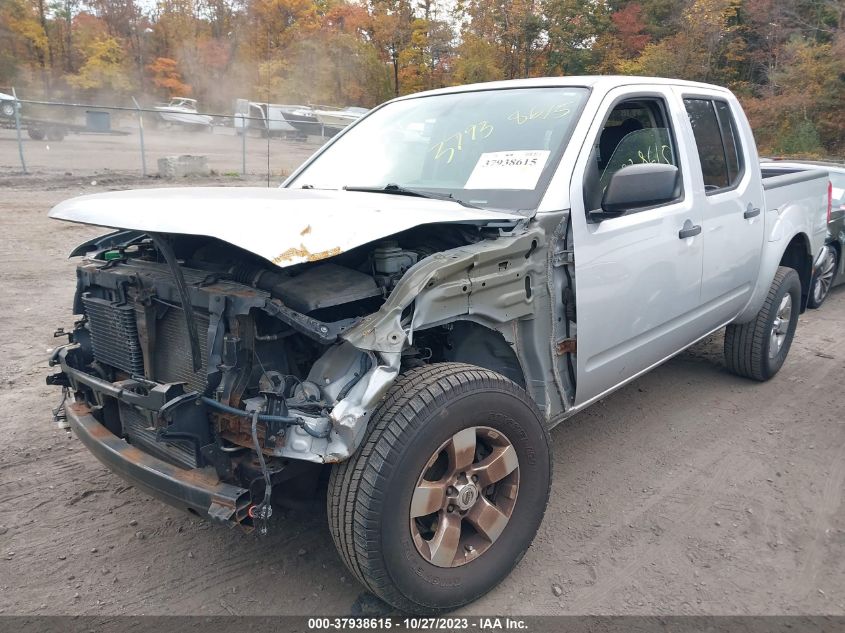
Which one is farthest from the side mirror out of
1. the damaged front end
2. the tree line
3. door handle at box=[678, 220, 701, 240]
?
the tree line

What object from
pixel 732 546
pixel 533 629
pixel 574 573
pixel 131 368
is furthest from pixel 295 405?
pixel 732 546

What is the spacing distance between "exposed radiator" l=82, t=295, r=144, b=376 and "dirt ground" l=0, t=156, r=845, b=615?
0.86 meters

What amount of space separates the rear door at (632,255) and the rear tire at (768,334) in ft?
3.35

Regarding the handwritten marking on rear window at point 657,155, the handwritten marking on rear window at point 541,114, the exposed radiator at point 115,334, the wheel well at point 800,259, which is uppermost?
the handwritten marking on rear window at point 541,114

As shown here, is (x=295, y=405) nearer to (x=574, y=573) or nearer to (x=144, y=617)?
(x=144, y=617)

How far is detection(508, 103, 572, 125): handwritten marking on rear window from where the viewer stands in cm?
329

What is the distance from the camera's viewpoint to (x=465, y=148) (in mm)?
3465

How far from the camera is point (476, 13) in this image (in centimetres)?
3419

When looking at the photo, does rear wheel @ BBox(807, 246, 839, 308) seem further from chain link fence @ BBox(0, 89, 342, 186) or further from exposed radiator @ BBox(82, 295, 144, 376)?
chain link fence @ BBox(0, 89, 342, 186)

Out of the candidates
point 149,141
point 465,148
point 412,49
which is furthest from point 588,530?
point 412,49

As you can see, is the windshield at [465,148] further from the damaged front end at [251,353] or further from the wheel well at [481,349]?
the wheel well at [481,349]

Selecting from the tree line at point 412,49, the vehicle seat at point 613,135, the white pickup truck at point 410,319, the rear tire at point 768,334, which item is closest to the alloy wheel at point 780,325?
the rear tire at point 768,334

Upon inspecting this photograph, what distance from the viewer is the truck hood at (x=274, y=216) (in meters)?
2.19

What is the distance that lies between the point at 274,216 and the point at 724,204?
2924 millimetres
